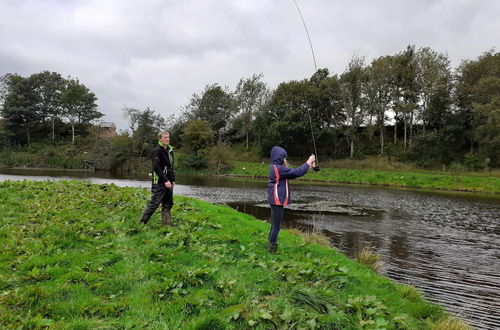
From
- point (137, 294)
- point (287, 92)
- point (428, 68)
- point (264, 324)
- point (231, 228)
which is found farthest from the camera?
point (287, 92)

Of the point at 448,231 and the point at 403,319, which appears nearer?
the point at 403,319

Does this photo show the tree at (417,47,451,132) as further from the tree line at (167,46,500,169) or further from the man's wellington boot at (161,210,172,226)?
the man's wellington boot at (161,210,172,226)

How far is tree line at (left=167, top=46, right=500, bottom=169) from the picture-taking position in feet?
152

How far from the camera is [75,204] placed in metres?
12.3

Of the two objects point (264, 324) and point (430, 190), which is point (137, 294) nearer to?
point (264, 324)

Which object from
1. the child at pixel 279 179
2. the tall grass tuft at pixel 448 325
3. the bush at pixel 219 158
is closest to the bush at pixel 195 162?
the bush at pixel 219 158

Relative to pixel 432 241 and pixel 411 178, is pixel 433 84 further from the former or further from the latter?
pixel 432 241

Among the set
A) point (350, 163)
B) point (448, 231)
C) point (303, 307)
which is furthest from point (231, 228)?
point (350, 163)

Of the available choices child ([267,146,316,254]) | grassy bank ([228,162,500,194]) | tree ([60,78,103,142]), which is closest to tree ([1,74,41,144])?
tree ([60,78,103,142])

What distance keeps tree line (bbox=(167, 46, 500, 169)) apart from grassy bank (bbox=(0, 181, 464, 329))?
3792 cm

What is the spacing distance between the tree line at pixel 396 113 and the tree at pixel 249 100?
2713 mm

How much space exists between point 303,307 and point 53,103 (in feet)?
273

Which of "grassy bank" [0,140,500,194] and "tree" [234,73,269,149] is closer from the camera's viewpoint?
"grassy bank" [0,140,500,194]

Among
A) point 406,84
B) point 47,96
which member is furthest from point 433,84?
point 47,96
